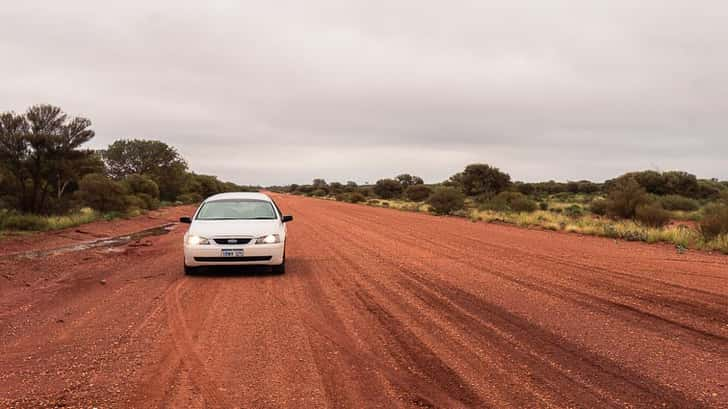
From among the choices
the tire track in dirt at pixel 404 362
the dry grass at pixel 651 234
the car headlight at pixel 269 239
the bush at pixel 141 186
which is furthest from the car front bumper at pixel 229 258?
the bush at pixel 141 186

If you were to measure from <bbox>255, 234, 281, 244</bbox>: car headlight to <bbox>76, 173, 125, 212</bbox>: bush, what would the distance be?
22333mm

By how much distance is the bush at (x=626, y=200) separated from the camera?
81.9 ft

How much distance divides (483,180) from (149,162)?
120 feet

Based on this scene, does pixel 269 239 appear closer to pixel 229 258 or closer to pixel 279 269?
pixel 279 269

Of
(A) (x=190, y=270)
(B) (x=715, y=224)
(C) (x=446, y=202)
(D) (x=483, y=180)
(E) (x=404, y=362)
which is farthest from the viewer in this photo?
(D) (x=483, y=180)

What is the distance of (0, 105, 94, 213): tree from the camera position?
2352 cm

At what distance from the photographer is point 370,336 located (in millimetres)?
5766

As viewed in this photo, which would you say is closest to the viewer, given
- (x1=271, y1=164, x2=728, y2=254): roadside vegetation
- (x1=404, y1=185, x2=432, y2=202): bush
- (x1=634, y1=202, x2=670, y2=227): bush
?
(x1=271, y1=164, x2=728, y2=254): roadside vegetation

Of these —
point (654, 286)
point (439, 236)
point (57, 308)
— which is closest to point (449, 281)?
point (654, 286)

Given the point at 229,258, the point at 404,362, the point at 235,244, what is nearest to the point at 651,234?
the point at 235,244

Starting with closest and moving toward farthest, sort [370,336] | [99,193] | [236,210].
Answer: [370,336], [236,210], [99,193]

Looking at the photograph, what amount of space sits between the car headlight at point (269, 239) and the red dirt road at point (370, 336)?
0.68 metres

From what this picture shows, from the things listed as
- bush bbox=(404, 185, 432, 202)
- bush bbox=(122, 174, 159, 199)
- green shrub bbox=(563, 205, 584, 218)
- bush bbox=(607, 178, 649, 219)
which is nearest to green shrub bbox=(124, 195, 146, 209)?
bush bbox=(122, 174, 159, 199)

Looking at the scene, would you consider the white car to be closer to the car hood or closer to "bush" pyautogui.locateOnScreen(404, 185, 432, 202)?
the car hood
